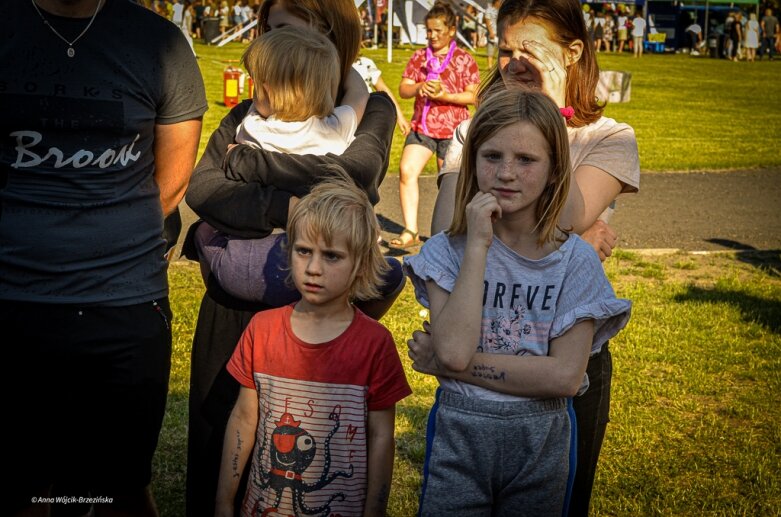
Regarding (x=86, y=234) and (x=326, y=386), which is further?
(x=326, y=386)

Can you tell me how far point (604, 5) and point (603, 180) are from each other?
56.5m

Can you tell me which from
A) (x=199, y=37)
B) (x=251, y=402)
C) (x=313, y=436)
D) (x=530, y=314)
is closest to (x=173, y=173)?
(x=251, y=402)

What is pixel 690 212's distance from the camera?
36.1ft

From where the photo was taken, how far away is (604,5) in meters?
56.0

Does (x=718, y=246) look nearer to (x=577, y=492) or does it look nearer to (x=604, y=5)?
(x=577, y=492)

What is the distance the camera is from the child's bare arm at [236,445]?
9.78 feet

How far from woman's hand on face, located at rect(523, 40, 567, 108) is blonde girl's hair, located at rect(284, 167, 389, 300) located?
0.67 meters

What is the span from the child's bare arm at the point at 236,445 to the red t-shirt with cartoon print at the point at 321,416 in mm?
94

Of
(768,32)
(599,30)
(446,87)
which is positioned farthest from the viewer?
(599,30)

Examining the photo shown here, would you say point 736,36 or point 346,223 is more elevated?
point 736,36

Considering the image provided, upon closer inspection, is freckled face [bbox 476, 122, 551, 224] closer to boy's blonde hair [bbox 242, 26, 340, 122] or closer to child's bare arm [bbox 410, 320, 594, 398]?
child's bare arm [bbox 410, 320, 594, 398]

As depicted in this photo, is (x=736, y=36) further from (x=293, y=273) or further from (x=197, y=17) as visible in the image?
(x=293, y=273)

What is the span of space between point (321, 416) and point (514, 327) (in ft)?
2.21

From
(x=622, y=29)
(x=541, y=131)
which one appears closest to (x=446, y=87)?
(x=541, y=131)
